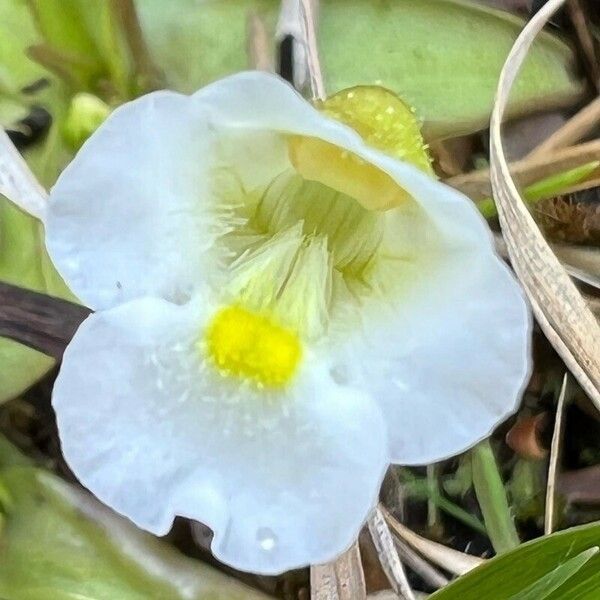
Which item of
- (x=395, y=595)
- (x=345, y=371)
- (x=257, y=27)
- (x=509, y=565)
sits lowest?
(x=395, y=595)

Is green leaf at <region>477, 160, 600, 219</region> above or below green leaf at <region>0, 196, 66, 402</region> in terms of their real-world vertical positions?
above

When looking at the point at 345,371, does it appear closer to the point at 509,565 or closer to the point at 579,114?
the point at 509,565

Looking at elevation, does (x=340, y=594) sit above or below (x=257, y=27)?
below

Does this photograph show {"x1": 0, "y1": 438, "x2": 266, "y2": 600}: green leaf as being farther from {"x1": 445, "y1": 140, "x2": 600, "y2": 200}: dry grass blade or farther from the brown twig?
{"x1": 445, "y1": 140, "x2": 600, "y2": 200}: dry grass blade

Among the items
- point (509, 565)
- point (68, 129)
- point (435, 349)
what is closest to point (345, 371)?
point (435, 349)

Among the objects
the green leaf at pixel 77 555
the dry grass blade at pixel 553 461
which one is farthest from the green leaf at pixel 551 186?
the green leaf at pixel 77 555

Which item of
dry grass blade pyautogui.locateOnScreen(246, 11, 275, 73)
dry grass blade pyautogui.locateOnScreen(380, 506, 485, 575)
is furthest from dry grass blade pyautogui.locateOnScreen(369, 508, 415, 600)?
dry grass blade pyautogui.locateOnScreen(246, 11, 275, 73)
